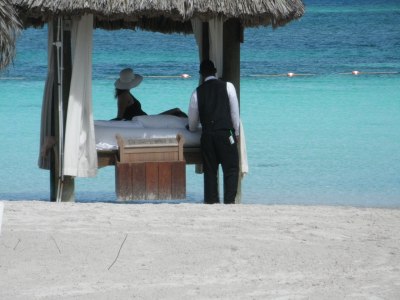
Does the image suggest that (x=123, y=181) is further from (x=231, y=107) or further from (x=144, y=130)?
(x=231, y=107)

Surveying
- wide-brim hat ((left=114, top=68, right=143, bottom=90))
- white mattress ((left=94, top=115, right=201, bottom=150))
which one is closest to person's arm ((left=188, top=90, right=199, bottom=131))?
white mattress ((left=94, top=115, right=201, bottom=150))

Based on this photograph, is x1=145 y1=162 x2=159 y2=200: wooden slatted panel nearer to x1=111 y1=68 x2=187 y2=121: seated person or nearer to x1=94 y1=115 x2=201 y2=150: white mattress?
x1=94 y1=115 x2=201 y2=150: white mattress

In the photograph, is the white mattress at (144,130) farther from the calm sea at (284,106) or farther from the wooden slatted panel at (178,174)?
the calm sea at (284,106)

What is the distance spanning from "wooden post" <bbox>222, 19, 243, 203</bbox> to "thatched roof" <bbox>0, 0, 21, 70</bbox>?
2.45 m

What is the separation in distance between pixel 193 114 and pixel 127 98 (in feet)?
3.48

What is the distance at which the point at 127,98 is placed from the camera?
32.3 feet

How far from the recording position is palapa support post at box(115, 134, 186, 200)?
8.89 meters

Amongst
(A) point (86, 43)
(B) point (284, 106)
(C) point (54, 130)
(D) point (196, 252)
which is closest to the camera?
(D) point (196, 252)

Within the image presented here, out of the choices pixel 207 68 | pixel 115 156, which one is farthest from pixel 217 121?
pixel 115 156

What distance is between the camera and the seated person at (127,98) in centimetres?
976

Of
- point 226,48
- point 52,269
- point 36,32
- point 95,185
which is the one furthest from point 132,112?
point 36,32

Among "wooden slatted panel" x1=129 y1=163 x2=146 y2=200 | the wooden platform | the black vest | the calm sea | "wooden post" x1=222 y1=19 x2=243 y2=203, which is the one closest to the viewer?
the black vest

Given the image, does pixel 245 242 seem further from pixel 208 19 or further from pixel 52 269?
pixel 208 19

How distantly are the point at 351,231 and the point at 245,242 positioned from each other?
85 centimetres
